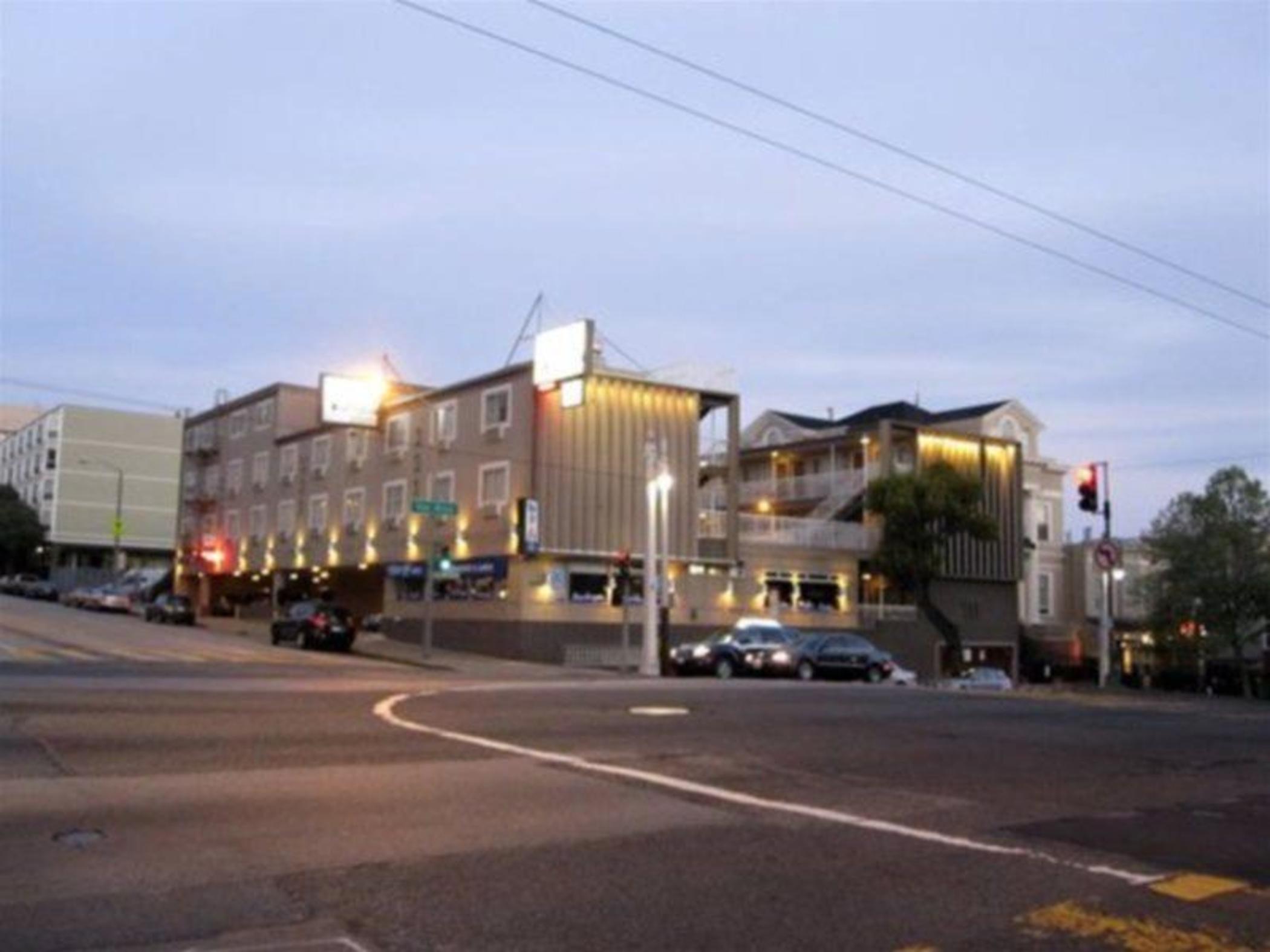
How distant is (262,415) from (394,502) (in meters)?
17.4

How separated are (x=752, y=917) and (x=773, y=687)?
19.2 metres

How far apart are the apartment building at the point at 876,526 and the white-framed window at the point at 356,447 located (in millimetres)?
16168

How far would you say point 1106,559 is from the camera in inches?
1502

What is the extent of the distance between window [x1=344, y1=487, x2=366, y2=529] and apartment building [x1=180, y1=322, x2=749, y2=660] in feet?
0.33

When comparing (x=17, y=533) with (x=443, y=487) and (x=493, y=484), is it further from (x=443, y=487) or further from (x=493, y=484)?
(x=493, y=484)

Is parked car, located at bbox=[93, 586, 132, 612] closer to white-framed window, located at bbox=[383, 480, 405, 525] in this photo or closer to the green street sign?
white-framed window, located at bbox=[383, 480, 405, 525]

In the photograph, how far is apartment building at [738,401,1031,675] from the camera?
56156 millimetres

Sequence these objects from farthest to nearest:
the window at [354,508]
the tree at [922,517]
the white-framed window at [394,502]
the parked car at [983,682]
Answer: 1. the window at [354,508]
2. the tree at [922,517]
3. the white-framed window at [394,502]
4. the parked car at [983,682]

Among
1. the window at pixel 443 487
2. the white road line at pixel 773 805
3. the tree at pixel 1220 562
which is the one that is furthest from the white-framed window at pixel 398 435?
the white road line at pixel 773 805

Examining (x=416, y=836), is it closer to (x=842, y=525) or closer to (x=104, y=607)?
(x=842, y=525)

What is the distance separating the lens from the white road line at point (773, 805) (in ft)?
30.6

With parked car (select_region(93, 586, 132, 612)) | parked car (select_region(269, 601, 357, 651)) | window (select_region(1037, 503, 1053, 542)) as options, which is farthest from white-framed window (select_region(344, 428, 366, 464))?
window (select_region(1037, 503, 1053, 542))

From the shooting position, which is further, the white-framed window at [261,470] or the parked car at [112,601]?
the parked car at [112,601]

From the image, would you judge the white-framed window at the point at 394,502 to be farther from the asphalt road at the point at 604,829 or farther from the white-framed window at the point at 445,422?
the asphalt road at the point at 604,829
